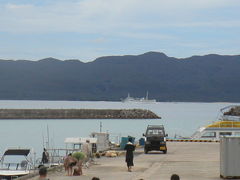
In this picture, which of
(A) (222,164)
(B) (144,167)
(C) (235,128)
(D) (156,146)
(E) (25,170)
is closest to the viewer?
(A) (222,164)

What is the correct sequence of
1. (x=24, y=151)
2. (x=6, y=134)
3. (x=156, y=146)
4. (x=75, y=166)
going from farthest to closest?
1. (x=6, y=134)
2. (x=156, y=146)
3. (x=24, y=151)
4. (x=75, y=166)

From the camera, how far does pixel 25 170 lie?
37219 mm

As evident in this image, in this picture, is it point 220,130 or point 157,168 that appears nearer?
point 157,168

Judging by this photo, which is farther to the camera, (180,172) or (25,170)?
(25,170)

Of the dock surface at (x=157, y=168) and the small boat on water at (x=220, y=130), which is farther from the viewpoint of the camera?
the small boat on water at (x=220, y=130)

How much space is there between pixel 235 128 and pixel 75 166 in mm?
38440

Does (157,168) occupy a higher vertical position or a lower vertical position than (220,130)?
lower

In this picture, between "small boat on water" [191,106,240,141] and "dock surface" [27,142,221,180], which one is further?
"small boat on water" [191,106,240,141]

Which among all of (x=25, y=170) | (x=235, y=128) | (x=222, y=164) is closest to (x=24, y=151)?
(x=25, y=170)

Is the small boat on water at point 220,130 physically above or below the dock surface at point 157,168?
above

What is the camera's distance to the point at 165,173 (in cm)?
3072

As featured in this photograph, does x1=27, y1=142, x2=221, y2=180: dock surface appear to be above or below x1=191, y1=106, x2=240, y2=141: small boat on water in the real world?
below

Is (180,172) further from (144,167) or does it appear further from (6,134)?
(6,134)

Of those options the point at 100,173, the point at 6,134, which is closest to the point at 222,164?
the point at 100,173
